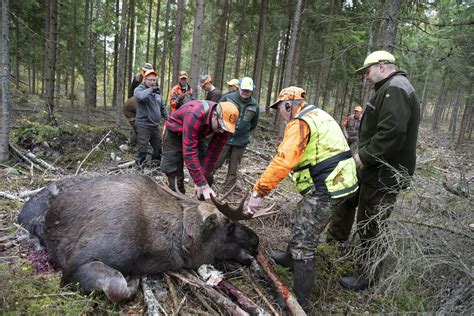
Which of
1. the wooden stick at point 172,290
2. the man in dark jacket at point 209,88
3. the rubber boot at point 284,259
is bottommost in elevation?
the rubber boot at point 284,259

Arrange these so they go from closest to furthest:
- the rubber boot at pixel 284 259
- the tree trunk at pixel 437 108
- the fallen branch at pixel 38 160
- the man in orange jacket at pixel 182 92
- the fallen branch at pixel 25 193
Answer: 1. the rubber boot at pixel 284 259
2. the fallen branch at pixel 25 193
3. the fallen branch at pixel 38 160
4. the man in orange jacket at pixel 182 92
5. the tree trunk at pixel 437 108

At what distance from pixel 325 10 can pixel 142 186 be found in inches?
614

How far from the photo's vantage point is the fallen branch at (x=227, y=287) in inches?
138

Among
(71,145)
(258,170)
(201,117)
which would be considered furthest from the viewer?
(258,170)

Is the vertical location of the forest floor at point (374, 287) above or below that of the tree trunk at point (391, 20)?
below

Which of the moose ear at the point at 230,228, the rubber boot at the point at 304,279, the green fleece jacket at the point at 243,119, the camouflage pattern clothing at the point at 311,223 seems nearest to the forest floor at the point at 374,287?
the rubber boot at the point at 304,279

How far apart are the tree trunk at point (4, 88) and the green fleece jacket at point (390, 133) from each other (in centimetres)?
712

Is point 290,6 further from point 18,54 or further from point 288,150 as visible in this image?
point 288,150

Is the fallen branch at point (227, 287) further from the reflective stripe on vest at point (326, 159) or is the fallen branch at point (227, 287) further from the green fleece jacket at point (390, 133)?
the green fleece jacket at point (390, 133)

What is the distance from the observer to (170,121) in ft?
17.5

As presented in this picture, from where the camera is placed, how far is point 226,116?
14.9ft

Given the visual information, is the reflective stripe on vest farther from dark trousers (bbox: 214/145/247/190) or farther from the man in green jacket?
dark trousers (bbox: 214/145/247/190)

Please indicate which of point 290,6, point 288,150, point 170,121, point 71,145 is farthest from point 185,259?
point 290,6

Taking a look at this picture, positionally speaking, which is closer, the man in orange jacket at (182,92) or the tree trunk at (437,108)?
the man in orange jacket at (182,92)
